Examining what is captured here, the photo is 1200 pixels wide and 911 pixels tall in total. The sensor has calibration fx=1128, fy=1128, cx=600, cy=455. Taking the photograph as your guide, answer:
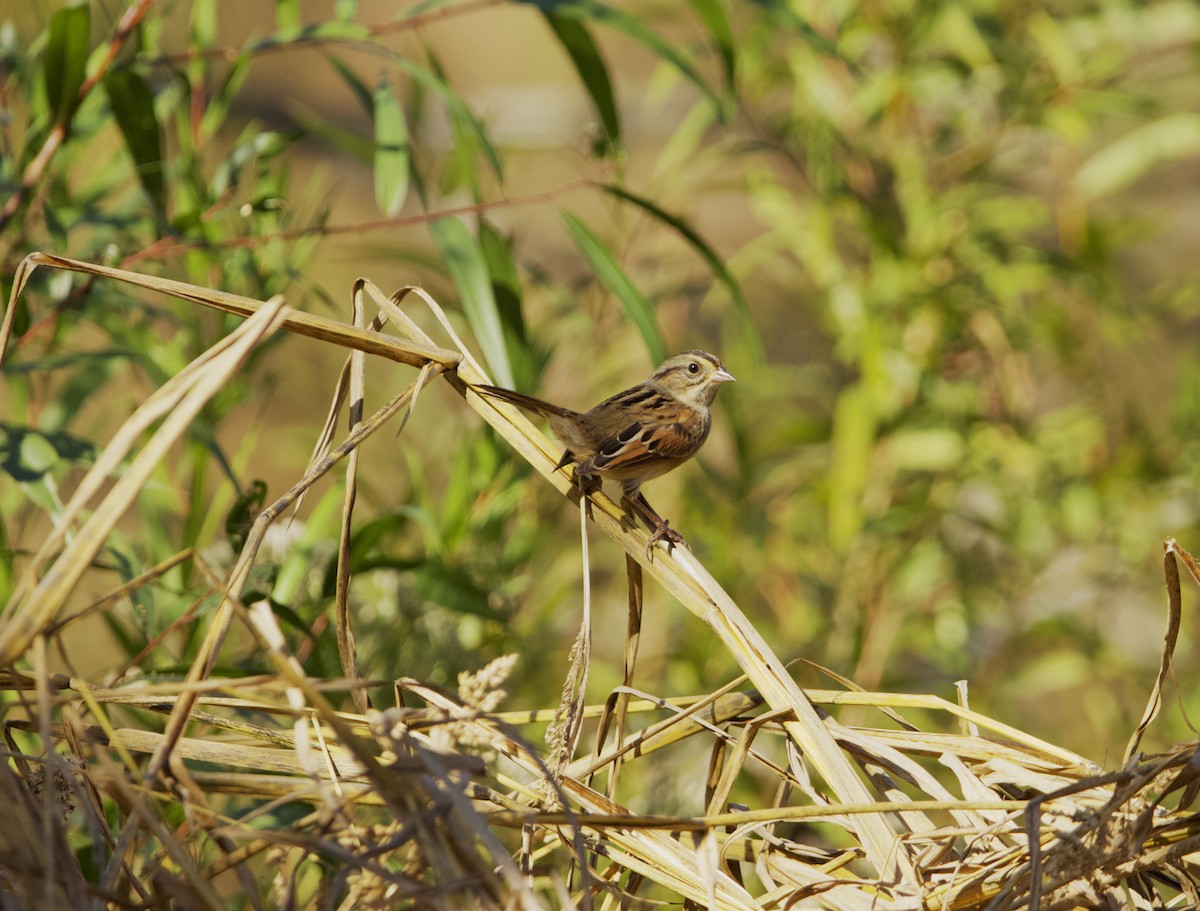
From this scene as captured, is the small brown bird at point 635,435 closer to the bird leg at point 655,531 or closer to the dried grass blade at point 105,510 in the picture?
the bird leg at point 655,531

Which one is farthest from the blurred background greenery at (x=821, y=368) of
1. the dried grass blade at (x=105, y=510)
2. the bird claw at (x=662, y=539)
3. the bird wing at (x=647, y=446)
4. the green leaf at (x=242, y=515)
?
the dried grass blade at (x=105, y=510)

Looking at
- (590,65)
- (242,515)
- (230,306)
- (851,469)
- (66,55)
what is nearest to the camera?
(230,306)

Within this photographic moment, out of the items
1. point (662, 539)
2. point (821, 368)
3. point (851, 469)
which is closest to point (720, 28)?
point (662, 539)

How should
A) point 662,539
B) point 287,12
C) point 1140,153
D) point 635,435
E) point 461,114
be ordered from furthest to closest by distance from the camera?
point 1140,153
point 635,435
point 287,12
point 461,114
point 662,539

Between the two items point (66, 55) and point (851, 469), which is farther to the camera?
point (851, 469)

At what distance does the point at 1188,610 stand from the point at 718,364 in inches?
81.2

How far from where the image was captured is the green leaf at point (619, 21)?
2.20m

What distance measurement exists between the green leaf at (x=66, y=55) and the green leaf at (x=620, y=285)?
0.91 metres

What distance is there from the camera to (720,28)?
2.32 meters

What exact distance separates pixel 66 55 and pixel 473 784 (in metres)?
1.50

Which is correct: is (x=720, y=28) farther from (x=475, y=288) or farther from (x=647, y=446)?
(x=647, y=446)

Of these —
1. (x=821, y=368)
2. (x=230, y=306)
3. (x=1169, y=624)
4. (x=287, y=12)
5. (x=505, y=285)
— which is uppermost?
(x=287, y=12)

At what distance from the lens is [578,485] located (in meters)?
1.79

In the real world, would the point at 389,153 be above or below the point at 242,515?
above
